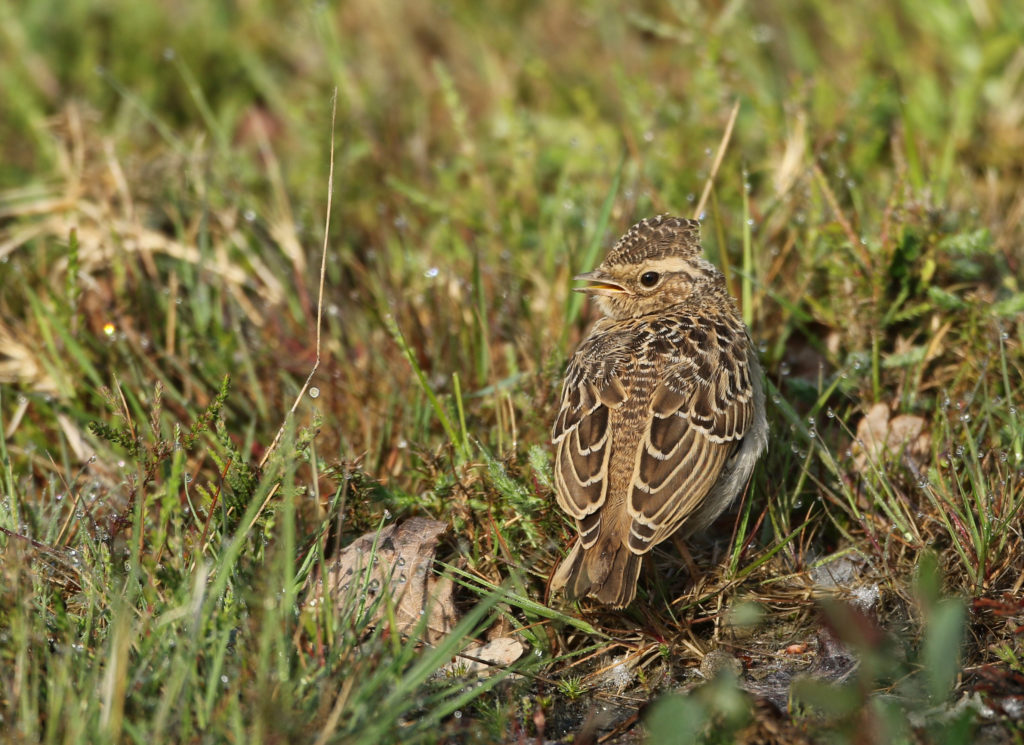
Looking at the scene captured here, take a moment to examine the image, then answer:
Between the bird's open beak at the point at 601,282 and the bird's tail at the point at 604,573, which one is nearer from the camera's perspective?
the bird's tail at the point at 604,573

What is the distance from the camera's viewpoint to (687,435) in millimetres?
4418

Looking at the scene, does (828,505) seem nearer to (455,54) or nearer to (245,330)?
(245,330)

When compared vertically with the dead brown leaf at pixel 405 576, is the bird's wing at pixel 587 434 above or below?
above

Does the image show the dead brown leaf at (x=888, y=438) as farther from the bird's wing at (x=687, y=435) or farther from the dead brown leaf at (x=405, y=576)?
the dead brown leaf at (x=405, y=576)

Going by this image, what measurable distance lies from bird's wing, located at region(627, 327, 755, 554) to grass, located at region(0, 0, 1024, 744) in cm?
39

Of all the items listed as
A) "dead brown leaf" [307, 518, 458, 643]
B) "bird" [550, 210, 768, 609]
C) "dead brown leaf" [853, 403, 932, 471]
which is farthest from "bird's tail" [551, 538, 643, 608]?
"dead brown leaf" [853, 403, 932, 471]

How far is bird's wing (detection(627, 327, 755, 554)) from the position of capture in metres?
4.20

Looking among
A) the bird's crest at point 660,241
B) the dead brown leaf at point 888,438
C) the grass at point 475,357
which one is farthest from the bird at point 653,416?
the dead brown leaf at point 888,438

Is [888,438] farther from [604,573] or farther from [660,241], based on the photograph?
[604,573]

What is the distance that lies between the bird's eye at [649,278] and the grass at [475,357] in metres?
0.54

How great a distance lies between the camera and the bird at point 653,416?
4207 mm

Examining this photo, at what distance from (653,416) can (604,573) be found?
2.20 ft

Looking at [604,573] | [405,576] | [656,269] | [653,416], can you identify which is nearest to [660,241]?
[656,269]

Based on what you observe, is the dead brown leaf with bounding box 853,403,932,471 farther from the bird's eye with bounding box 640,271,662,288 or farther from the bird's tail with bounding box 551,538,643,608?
the bird's tail with bounding box 551,538,643,608
